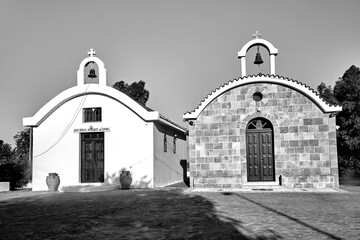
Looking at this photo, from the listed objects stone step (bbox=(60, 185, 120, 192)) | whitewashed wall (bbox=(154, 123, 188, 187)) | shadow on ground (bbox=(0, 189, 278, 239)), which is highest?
whitewashed wall (bbox=(154, 123, 188, 187))

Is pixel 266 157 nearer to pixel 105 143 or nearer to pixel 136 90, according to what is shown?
pixel 105 143

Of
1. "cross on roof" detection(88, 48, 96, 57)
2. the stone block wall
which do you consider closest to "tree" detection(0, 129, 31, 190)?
"cross on roof" detection(88, 48, 96, 57)

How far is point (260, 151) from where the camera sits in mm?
14633

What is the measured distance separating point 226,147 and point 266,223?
24.7 feet

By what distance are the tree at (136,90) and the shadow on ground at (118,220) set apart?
23.7 meters

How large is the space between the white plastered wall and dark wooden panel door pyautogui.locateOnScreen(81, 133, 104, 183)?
0.27 metres

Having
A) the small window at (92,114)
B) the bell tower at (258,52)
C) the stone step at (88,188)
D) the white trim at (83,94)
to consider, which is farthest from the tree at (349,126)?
the small window at (92,114)

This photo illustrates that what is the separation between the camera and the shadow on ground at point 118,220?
6487mm

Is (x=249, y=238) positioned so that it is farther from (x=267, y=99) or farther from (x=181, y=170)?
(x=181, y=170)

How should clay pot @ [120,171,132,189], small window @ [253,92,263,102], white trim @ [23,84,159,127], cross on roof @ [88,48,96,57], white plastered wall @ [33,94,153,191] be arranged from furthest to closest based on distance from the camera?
A: 1. cross on roof @ [88,48,96,57]
2. white plastered wall @ [33,94,153,191]
3. white trim @ [23,84,159,127]
4. clay pot @ [120,171,132,189]
5. small window @ [253,92,263,102]

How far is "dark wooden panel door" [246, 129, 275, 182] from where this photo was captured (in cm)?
1449

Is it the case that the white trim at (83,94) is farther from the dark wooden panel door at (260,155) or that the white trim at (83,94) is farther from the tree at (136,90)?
the tree at (136,90)

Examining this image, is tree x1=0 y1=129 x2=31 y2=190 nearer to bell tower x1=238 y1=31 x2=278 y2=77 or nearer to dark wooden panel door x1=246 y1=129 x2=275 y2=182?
dark wooden panel door x1=246 y1=129 x2=275 y2=182

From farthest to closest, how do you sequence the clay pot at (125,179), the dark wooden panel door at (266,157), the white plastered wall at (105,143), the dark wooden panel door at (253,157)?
→ the white plastered wall at (105,143) < the clay pot at (125,179) < the dark wooden panel door at (253,157) < the dark wooden panel door at (266,157)
